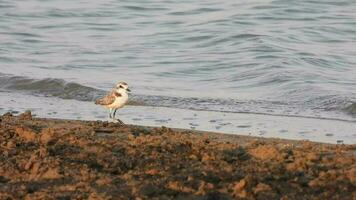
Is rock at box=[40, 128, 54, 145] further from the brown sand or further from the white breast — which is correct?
the white breast

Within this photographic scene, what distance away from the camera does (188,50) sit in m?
18.1

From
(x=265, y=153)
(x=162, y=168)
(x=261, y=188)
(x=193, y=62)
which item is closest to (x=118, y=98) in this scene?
(x=265, y=153)

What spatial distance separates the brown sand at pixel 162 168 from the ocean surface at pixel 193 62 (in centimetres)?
297

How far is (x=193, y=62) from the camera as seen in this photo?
16.8m

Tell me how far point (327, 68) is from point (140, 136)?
8.51m

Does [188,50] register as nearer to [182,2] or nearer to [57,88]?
[57,88]

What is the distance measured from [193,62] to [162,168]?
32.8ft

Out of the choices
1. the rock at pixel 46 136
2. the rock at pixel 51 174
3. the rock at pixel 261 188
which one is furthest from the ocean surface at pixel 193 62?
the rock at pixel 51 174

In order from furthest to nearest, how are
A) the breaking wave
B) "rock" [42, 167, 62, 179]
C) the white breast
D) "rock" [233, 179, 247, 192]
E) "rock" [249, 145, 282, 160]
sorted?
A: the breaking wave → the white breast → "rock" [249, 145, 282, 160] → "rock" [42, 167, 62, 179] → "rock" [233, 179, 247, 192]

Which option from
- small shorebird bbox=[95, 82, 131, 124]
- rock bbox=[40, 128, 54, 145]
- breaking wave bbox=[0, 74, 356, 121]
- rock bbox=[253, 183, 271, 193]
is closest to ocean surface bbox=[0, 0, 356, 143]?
breaking wave bbox=[0, 74, 356, 121]

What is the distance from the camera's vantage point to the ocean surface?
1229 centimetres

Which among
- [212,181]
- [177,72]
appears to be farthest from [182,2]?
[212,181]

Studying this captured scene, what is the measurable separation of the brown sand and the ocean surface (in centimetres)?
297

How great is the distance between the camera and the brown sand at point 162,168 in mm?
6273
